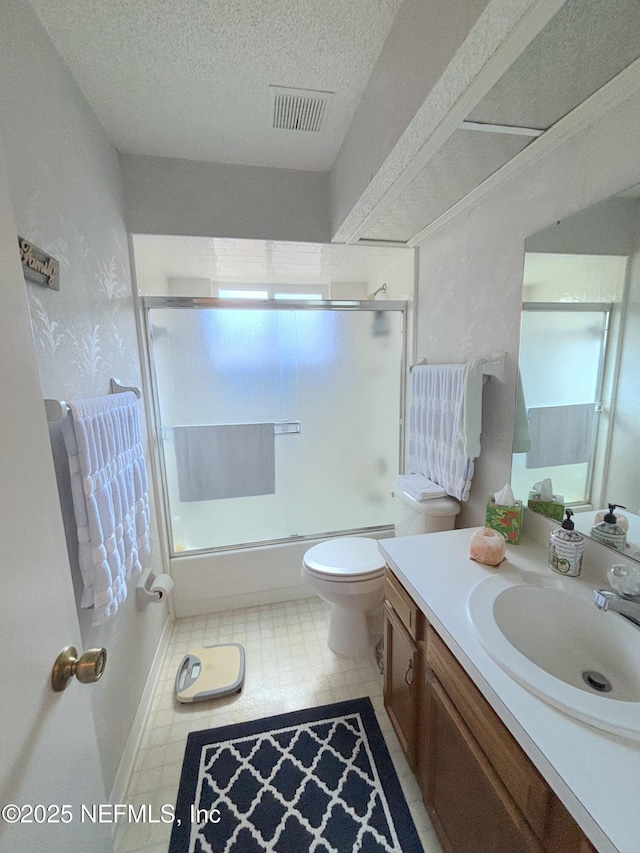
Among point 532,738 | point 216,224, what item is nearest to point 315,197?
point 216,224

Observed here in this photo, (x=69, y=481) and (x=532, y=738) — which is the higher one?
(x=69, y=481)

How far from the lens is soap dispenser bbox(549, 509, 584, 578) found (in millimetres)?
1020

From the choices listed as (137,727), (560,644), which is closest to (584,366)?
(560,644)

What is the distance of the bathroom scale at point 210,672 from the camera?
1540 millimetres

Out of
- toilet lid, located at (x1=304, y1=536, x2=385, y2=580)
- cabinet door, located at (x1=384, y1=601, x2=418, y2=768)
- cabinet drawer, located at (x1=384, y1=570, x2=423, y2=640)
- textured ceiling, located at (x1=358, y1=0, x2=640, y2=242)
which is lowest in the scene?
cabinet door, located at (x1=384, y1=601, x2=418, y2=768)

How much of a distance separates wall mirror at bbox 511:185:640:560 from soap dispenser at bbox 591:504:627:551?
0.06 ft

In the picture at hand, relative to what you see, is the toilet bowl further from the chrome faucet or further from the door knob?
the door knob

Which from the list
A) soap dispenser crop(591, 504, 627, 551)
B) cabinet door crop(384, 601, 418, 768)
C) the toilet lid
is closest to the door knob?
cabinet door crop(384, 601, 418, 768)

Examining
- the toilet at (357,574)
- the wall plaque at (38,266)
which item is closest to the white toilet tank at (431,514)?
the toilet at (357,574)

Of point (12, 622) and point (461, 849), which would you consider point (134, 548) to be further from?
point (461, 849)

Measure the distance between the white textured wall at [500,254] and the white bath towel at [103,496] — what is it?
1.40 metres

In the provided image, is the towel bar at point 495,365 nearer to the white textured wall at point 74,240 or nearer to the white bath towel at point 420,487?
the white bath towel at point 420,487

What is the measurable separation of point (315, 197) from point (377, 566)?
1915mm

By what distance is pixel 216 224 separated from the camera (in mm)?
1743
